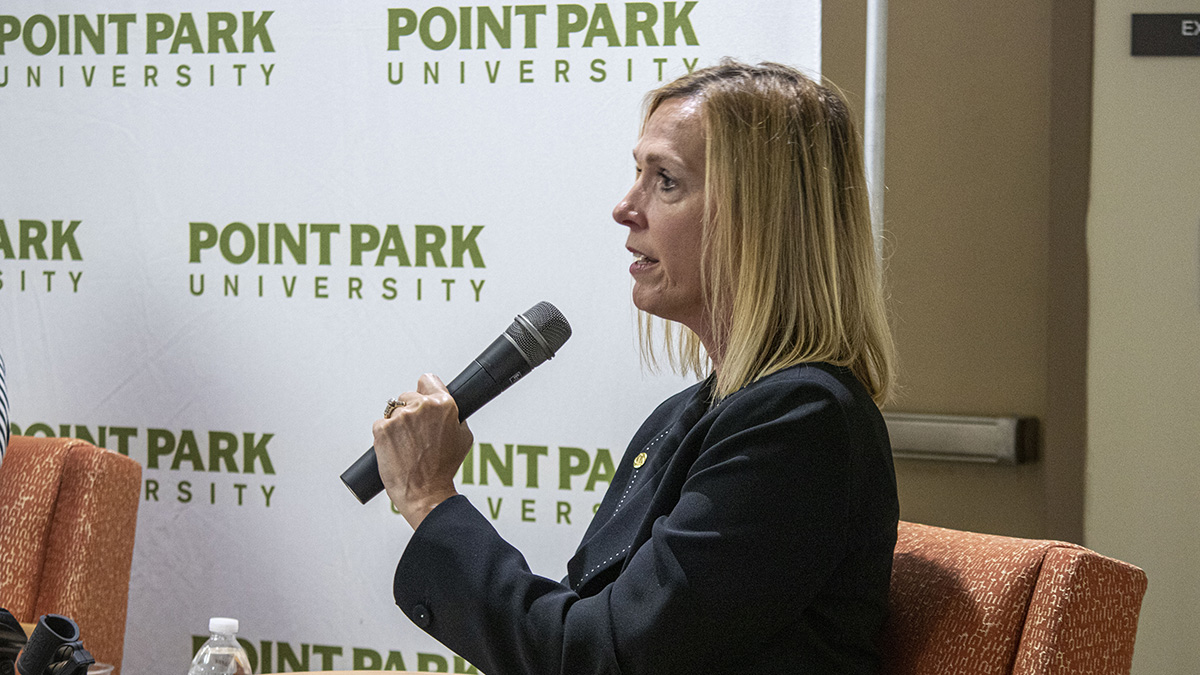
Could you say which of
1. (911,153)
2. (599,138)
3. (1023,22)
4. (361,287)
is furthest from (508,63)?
(1023,22)

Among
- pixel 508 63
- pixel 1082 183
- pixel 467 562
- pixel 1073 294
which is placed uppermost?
pixel 508 63

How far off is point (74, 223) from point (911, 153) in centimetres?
189

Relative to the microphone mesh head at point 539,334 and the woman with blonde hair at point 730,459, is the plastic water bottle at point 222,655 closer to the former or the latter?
the woman with blonde hair at point 730,459

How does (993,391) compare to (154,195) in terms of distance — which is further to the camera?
(154,195)

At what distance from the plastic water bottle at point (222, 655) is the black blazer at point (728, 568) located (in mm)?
423

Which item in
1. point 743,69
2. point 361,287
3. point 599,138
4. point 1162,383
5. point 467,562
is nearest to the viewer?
point 467,562

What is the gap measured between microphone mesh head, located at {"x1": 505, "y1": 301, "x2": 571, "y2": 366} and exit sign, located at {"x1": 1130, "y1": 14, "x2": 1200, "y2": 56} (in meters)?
1.28

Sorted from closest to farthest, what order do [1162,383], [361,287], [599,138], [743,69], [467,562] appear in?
[467,562] < [743,69] < [1162,383] < [599,138] < [361,287]

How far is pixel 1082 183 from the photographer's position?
6.90ft

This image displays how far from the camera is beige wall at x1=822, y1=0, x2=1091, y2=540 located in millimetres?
2107

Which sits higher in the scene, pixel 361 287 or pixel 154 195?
pixel 154 195

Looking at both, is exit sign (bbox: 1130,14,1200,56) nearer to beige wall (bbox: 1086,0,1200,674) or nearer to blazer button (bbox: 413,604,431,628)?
beige wall (bbox: 1086,0,1200,674)

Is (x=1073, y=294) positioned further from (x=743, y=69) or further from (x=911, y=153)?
(x=743, y=69)

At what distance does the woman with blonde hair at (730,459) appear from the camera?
1.11 metres
